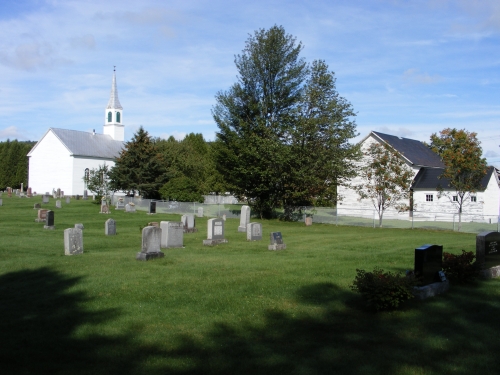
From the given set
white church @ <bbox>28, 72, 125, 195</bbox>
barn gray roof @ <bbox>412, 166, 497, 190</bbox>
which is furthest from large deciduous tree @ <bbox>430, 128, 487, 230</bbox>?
white church @ <bbox>28, 72, 125, 195</bbox>

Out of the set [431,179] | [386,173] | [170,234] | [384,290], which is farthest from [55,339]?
[431,179]

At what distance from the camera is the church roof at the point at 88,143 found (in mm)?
69688

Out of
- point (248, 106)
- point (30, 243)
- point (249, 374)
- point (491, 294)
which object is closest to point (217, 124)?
point (248, 106)

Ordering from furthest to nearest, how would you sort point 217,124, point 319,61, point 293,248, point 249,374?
point 217,124 < point 319,61 < point 293,248 < point 249,374

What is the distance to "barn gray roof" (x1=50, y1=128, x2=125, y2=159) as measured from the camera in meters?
69.8

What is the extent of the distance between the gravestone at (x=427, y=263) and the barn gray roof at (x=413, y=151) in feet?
120

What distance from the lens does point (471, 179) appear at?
35.8m

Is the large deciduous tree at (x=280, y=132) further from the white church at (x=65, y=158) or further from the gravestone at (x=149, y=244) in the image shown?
the white church at (x=65, y=158)

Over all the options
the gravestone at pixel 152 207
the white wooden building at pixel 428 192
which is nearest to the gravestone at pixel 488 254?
the white wooden building at pixel 428 192

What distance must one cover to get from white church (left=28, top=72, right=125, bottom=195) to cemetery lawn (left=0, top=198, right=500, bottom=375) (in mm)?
56574

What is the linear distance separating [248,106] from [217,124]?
285 centimetres

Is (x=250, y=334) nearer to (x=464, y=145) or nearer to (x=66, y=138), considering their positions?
(x=464, y=145)

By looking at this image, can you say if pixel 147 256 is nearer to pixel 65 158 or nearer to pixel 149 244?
pixel 149 244

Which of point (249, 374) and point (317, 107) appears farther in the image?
point (317, 107)
